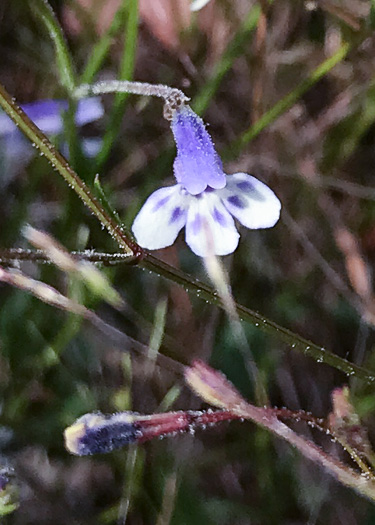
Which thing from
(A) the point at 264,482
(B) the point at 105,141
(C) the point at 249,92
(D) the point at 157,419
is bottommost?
(D) the point at 157,419

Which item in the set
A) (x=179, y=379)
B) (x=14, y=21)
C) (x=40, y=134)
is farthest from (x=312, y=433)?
(x=14, y=21)

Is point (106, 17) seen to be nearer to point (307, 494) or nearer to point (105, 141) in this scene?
point (105, 141)

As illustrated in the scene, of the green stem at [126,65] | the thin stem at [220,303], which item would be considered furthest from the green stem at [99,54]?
the thin stem at [220,303]

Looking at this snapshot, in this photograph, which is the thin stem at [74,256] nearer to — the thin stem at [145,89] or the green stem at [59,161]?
the green stem at [59,161]

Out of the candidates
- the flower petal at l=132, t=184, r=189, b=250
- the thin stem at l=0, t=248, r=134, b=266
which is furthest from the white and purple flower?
the thin stem at l=0, t=248, r=134, b=266

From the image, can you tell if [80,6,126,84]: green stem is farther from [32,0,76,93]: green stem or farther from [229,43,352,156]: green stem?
[229,43,352,156]: green stem

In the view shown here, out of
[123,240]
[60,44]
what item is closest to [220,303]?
[123,240]
